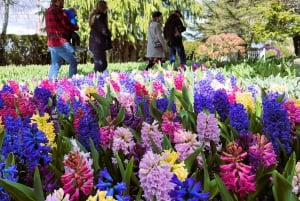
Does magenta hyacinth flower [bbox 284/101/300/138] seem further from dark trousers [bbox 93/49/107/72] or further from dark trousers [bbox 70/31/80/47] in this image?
dark trousers [bbox 93/49/107/72]

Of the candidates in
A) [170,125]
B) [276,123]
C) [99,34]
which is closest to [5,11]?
[99,34]

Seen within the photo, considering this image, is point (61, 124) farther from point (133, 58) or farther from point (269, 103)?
point (133, 58)

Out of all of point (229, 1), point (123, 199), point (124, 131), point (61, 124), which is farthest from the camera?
point (229, 1)

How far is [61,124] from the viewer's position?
8.89 ft

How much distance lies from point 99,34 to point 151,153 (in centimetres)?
792

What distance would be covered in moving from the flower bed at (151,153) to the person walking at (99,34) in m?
5.72

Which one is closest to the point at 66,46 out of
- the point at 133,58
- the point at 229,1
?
the point at 133,58

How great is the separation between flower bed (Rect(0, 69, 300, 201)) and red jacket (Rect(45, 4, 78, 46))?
15.6 feet

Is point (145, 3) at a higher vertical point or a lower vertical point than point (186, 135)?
higher

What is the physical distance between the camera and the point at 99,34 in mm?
9117

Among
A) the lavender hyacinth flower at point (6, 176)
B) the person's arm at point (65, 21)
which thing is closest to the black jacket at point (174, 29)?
the person's arm at point (65, 21)

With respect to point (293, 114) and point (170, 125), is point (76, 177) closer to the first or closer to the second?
point (170, 125)

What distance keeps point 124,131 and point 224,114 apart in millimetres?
852

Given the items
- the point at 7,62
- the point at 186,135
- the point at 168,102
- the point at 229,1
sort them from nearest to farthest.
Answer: the point at 186,135 → the point at 168,102 → the point at 7,62 → the point at 229,1
